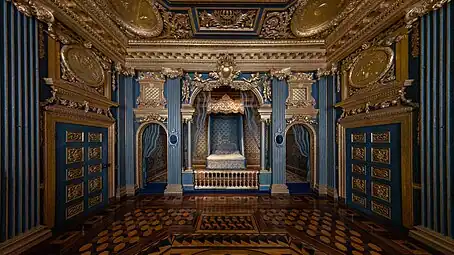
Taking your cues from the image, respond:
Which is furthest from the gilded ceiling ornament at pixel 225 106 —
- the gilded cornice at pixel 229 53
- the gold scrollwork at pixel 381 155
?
the gold scrollwork at pixel 381 155

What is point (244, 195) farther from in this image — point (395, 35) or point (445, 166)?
point (395, 35)

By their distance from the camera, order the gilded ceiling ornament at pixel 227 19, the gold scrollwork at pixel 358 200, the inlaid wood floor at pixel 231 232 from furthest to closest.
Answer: the gilded ceiling ornament at pixel 227 19
the gold scrollwork at pixel 358 200
the inlaid wood floor at pixel 231 232

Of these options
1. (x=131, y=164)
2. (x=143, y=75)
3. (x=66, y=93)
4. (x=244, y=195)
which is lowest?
(x=244, y=195)

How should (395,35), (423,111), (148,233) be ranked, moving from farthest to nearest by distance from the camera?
(395,35)
(148,233)
(423,111)

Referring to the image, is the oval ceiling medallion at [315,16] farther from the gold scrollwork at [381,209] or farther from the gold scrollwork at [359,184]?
the gold scrollwork at [381,209]

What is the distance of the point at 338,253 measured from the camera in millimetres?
2475

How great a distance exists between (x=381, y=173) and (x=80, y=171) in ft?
18.5

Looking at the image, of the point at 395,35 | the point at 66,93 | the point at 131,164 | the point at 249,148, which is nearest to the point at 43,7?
the point at 66,93

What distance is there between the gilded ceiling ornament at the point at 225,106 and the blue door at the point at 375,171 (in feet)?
10.6

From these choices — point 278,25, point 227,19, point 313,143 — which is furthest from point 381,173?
point 227,19

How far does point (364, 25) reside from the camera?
12.4 feet

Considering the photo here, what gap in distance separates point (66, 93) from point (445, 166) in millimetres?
5861

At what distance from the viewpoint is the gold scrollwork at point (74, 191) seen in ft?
10.9

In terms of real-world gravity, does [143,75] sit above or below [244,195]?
above
